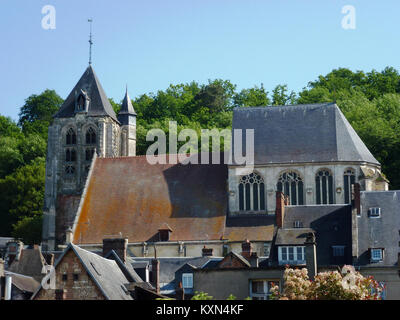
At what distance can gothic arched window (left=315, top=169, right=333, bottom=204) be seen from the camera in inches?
1935

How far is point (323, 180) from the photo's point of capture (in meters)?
49.7

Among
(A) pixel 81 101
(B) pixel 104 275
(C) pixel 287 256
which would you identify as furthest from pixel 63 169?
(B) pixel 104 275

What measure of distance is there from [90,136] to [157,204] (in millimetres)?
8955

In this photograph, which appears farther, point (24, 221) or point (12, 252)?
point (24, 221)

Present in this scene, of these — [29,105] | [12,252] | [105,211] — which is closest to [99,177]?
[105,211]

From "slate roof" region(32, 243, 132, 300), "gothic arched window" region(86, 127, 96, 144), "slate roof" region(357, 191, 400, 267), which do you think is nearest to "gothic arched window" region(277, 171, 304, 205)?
"slate roof" region(357, 191, 400, 267)

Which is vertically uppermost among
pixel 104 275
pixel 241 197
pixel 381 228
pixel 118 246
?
pixel 241 197

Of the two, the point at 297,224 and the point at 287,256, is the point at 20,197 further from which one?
the point at 287,256

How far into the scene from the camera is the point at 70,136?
189 ft

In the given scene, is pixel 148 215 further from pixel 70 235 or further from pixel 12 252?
pixel 12 252

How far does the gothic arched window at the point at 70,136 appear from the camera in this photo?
5753 centimetres

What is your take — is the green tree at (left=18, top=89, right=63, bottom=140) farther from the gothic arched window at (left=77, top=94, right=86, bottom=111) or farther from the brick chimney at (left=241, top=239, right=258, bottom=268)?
the brick chimney at (left=241, top=239, right=258, bottom=268)

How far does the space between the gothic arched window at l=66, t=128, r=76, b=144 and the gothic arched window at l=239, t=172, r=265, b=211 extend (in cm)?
1293
